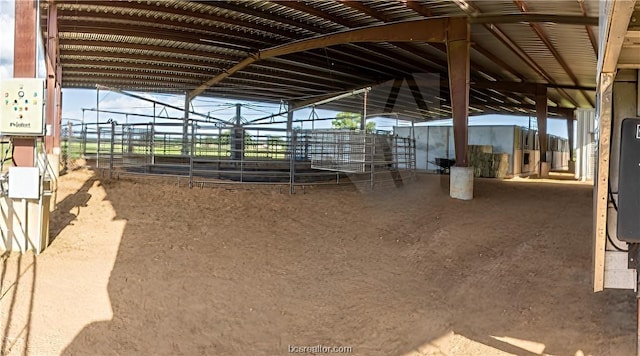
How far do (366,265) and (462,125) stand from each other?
4.97 m

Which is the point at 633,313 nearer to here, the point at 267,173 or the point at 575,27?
the point at 267,173

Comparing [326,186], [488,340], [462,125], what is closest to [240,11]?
[326,186]

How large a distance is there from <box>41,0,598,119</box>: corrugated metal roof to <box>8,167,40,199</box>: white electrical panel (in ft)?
20.3

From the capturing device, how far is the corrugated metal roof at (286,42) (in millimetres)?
10203

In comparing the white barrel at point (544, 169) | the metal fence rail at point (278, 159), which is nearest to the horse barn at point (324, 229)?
the metal fence rail at point (278, 159)

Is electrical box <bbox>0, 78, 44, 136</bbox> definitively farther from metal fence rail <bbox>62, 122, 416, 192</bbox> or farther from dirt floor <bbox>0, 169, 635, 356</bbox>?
metal fence rail <bbox>62, 122, 416, 192</bbox>

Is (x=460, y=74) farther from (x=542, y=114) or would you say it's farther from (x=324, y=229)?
(x=542, y=114)

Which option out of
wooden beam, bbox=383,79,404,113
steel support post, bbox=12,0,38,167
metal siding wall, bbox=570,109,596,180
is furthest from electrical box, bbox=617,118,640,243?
wooden beam, bbox=383,79,404,113

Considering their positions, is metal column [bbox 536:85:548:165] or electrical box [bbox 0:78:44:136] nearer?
electrical box [bbox 0:78:44:136]

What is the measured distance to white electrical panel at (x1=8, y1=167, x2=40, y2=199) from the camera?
5.25 metres

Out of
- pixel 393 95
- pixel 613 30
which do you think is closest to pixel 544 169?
pixel 393 95

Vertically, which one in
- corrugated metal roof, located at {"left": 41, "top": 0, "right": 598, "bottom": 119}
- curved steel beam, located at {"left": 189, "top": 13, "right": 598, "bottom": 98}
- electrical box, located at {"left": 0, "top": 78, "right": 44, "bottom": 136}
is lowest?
electrical box, located at {"left": 0, "top": 78, "right": 44, "bottom": 136}

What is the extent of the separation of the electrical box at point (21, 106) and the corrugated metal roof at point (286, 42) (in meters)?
5.69

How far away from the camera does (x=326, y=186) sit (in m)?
9.77
